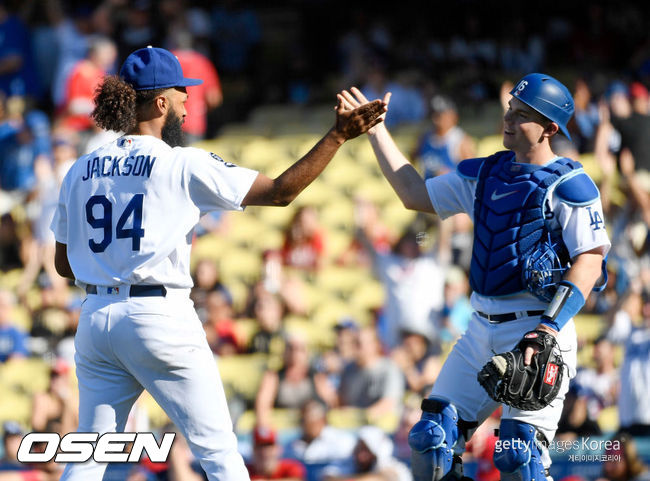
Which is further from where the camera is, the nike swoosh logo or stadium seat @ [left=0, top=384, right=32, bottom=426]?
stadium seat @ [left=0, top=384, right=32, bottom=426]

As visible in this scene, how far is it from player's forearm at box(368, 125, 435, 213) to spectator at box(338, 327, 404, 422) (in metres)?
3.40

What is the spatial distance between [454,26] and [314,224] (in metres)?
3.81

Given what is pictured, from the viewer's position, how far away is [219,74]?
13164 millimetres

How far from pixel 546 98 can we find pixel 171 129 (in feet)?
5.54

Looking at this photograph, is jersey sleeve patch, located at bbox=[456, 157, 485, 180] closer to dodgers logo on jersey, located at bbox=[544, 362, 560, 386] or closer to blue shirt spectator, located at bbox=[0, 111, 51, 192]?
dodgers logo on jersey, located at bbox=[544, 362, 560, 386]

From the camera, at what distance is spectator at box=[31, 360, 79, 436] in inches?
327

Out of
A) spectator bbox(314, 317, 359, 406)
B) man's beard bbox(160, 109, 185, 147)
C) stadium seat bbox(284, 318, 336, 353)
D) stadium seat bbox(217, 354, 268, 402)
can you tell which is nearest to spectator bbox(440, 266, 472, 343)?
spectator bbox(314, 317, 359, 406)

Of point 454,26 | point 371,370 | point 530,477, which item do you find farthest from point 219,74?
point 530,477

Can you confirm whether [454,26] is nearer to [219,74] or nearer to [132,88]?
[219,74]

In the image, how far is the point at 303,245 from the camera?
32.1 ft

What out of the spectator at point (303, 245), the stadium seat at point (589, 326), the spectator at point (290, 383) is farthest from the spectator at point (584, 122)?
the spectator at point (290, 383)

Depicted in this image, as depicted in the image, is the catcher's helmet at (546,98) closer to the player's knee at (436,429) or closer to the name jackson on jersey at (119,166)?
the player's knee at (436,429)

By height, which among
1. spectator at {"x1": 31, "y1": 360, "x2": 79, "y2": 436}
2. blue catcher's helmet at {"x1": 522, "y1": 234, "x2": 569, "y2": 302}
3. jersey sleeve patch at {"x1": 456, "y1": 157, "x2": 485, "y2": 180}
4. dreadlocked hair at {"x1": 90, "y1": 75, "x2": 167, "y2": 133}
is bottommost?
spectator at {"x1": 31, "y1": 360, "x2": 79, "y2": 436}

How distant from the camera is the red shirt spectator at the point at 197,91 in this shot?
35.0 feet
